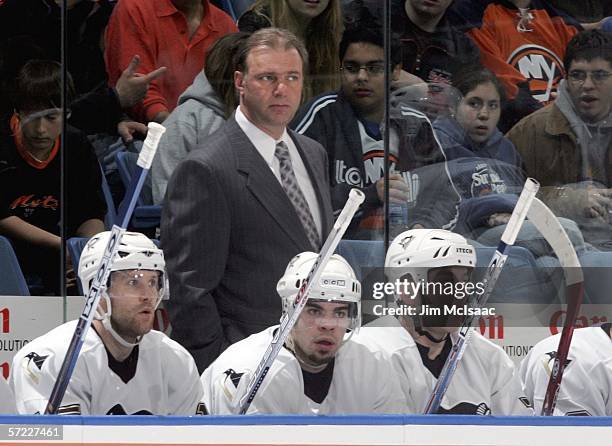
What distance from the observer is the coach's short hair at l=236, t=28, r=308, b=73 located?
11.4 ft

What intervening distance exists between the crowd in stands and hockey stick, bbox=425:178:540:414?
1.3 inches

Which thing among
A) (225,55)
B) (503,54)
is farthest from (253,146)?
(503,54)

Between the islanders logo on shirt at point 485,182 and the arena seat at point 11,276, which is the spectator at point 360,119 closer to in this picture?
the islanders logo on shirt at point 485,182

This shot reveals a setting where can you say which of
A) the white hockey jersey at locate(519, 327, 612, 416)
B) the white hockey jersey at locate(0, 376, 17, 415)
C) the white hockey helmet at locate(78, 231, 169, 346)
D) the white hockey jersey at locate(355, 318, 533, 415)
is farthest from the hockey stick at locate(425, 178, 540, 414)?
the white hockey jersey at locate(0, 376, 17, 415)

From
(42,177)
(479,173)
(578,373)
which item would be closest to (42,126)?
(42,177)

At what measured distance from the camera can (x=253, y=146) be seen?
351 centimetres

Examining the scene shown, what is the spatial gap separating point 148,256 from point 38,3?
76 centimetres

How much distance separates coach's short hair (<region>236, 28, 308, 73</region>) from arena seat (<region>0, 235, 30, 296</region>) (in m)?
0.83

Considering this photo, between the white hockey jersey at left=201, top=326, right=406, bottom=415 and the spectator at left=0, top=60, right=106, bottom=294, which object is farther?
the white hockey jersey at left=201, top=326, right=406, bottom=415

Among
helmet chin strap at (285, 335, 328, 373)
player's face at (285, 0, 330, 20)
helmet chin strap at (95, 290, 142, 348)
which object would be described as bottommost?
helmet chin strap at (285, 335, 328, 373)

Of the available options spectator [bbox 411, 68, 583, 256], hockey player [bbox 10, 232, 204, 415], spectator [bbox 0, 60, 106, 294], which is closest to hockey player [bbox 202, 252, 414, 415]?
hockey player [bbox 10, 232, 204, 415]

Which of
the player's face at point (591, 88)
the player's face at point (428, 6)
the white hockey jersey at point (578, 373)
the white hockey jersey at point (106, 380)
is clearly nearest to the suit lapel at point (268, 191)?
the white hockey jersey at point (106, 380)

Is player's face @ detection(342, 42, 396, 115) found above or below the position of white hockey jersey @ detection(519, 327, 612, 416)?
above

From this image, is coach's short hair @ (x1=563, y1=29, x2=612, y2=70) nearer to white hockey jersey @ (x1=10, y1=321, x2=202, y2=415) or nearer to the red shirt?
the red shirt
